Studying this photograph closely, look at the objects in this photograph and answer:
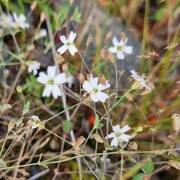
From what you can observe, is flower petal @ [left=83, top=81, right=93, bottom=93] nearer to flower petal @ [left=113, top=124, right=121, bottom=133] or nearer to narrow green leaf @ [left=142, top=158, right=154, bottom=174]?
flower petal @ [left=113, top=124, right=121, bottom=133]

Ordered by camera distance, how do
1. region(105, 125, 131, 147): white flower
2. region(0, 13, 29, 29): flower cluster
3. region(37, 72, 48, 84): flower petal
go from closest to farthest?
region(37, 72, 48, 84): flower petal
region(105, 125, 131, 147): white flower
region(0, 13, 29, 29): flower cluster

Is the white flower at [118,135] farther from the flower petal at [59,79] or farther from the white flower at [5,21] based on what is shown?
the white flower at [5,21]

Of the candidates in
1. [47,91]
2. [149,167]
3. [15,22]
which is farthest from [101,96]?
[15,22]

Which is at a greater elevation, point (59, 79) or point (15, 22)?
point (15, 22)

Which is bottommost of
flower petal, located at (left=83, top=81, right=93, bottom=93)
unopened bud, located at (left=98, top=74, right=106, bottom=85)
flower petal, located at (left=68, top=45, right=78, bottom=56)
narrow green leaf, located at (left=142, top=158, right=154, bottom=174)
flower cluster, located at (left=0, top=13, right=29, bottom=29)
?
narrow green leaf, located at (left=142, top=158, right=154, bottom=174)

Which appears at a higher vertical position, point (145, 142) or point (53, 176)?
point (145, 142)

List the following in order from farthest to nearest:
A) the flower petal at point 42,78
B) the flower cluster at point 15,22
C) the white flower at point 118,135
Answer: the flower cluster at point 15,22, the white flower at point 118,135, the flower petal at point 42,78

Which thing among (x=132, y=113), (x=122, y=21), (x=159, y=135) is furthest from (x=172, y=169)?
(x=122, y=21)

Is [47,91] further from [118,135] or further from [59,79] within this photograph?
[118,135]

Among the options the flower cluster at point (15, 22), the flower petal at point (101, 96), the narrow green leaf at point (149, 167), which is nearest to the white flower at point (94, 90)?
the flower petal at point (101, 96)

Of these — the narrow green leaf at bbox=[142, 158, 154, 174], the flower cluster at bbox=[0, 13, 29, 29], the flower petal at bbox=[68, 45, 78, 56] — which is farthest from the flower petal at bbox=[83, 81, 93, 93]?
the flower cluster at bbox=[0, 13, 29, 29]

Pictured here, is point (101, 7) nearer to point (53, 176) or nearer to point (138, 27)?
point (138, 27)
